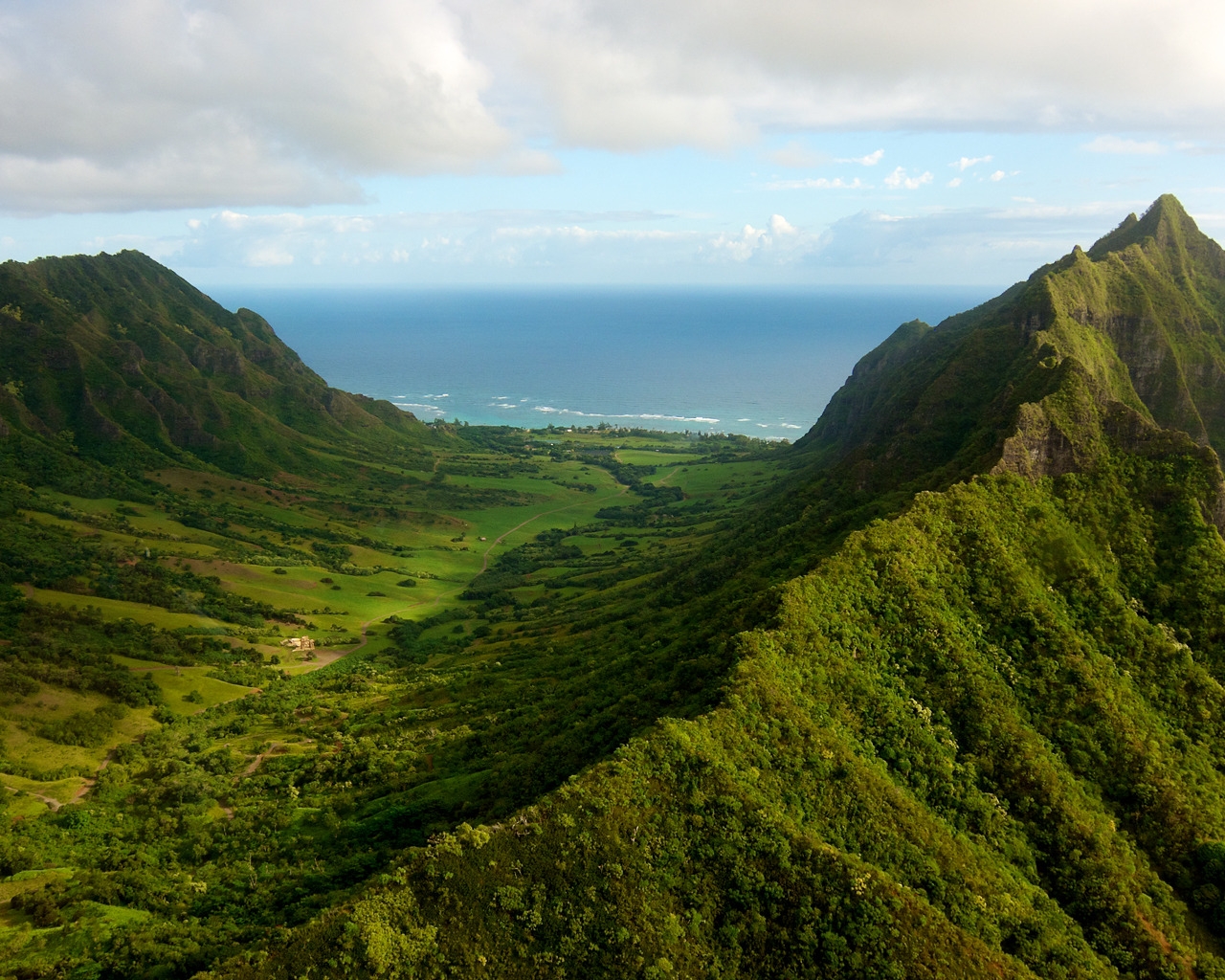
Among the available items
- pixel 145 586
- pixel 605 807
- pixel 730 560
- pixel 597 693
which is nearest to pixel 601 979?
pixel 605 807

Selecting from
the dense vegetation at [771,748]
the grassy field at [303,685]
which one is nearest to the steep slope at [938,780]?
the dense vegetation at [771,748]

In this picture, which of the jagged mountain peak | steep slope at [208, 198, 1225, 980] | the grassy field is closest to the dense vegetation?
steep slope at [208, 198, 1225, 980]

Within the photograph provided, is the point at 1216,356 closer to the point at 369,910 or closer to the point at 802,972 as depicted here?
the point at 802,972

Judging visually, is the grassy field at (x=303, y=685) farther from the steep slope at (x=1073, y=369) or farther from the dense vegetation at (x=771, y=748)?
the steep slope at (x=1073, y=369)

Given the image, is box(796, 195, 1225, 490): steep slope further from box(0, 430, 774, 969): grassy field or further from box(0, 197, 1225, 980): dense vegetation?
box(0, 430, 774, 969): grassy field

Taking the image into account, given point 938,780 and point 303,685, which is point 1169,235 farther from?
point 303,685

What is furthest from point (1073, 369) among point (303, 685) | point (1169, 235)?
point (303, 685)
